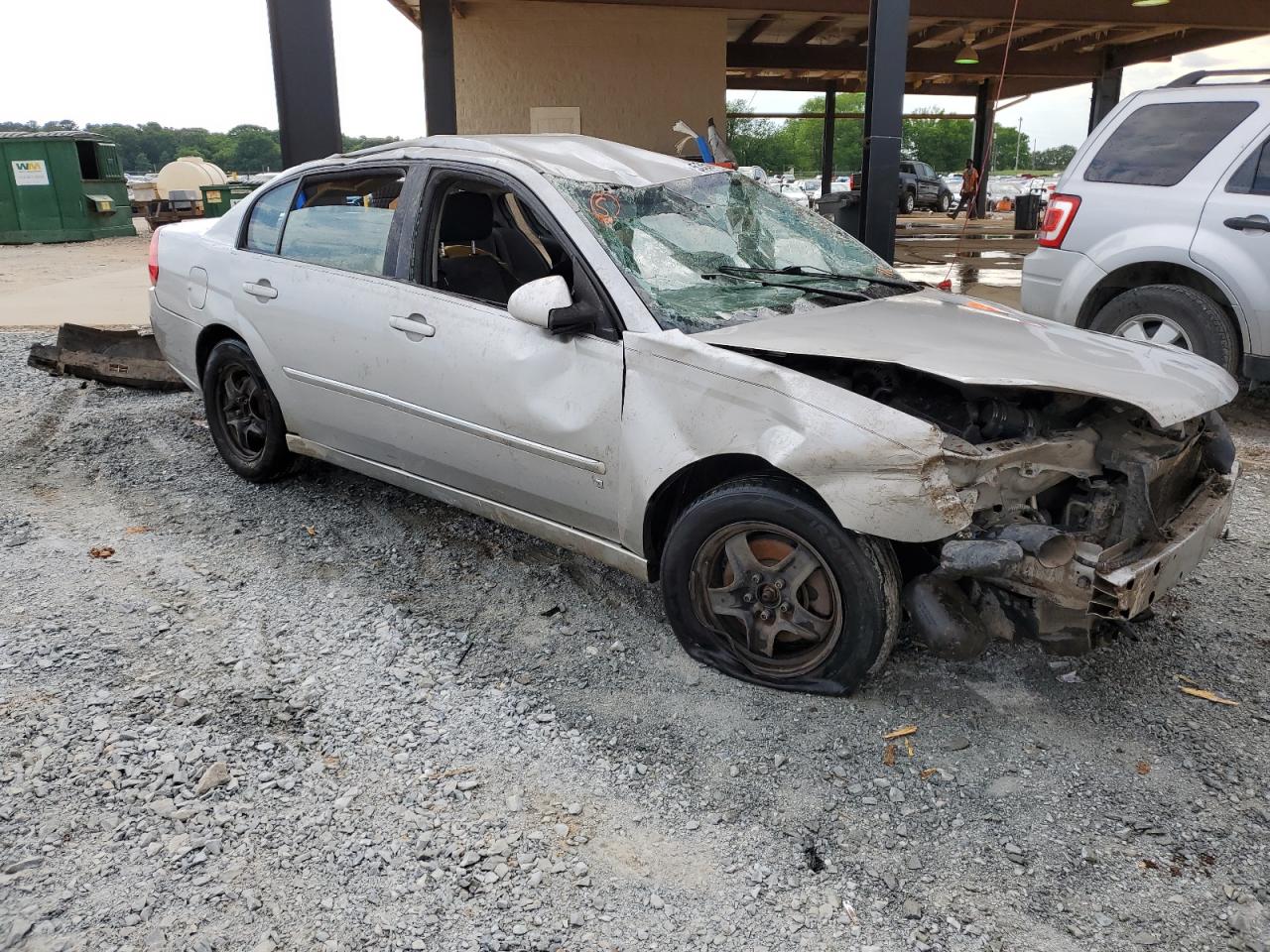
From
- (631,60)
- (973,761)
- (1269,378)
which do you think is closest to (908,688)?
(973,761)

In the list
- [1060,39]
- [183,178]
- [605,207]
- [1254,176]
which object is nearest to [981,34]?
[1060,39]

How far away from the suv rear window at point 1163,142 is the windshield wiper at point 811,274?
3.02 metres

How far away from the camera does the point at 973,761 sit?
287 centimetres

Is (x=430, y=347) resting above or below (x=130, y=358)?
above

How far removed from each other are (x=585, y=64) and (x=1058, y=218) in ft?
30.5

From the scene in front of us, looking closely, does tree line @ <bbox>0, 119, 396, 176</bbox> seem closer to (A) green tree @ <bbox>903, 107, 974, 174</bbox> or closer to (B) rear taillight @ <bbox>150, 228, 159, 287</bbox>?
(A) green tree @ <bbox>903, 107, 974, 174</bbox>

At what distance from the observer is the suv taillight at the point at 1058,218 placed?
6441 mm

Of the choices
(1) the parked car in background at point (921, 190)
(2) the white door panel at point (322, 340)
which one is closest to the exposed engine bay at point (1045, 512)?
(2) the white door panel at point (322, 340)

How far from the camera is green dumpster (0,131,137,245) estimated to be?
62.7ft

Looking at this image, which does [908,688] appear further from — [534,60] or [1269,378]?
[534,60]

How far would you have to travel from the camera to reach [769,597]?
312 centimetres

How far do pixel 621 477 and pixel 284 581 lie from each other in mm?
1633

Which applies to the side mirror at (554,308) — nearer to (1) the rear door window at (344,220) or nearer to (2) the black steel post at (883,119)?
(1) the rear door window at (344,220)

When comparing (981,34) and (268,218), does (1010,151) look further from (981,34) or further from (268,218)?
(268,218)
